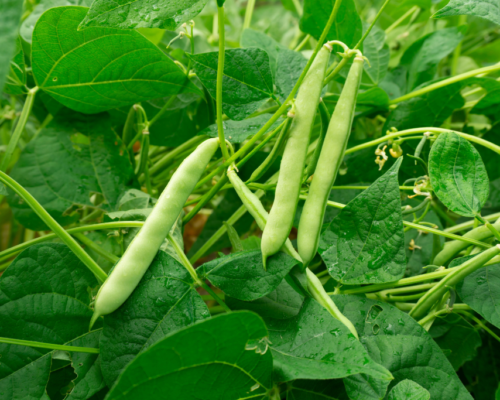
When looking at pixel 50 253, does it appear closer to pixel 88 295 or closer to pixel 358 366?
pixel 88 295

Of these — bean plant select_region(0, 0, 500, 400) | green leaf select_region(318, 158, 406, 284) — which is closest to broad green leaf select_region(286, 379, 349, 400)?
bean plant select_region(0, 0, 500, 400)

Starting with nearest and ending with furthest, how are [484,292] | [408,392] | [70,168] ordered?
[408,392], [484,292], [70,168]

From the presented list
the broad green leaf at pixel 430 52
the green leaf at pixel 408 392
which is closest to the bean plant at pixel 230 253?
the green leaf at pixel 408 392

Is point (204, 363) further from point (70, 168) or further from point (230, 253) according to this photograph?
point (70, 168)

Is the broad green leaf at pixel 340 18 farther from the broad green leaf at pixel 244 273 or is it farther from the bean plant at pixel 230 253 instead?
the broad green leaf at pixel 244 273

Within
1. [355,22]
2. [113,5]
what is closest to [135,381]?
[113,5]

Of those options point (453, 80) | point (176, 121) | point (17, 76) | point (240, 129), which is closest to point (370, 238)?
point (240, 129)

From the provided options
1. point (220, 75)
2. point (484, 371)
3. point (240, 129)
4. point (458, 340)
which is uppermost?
point (220, 75)
